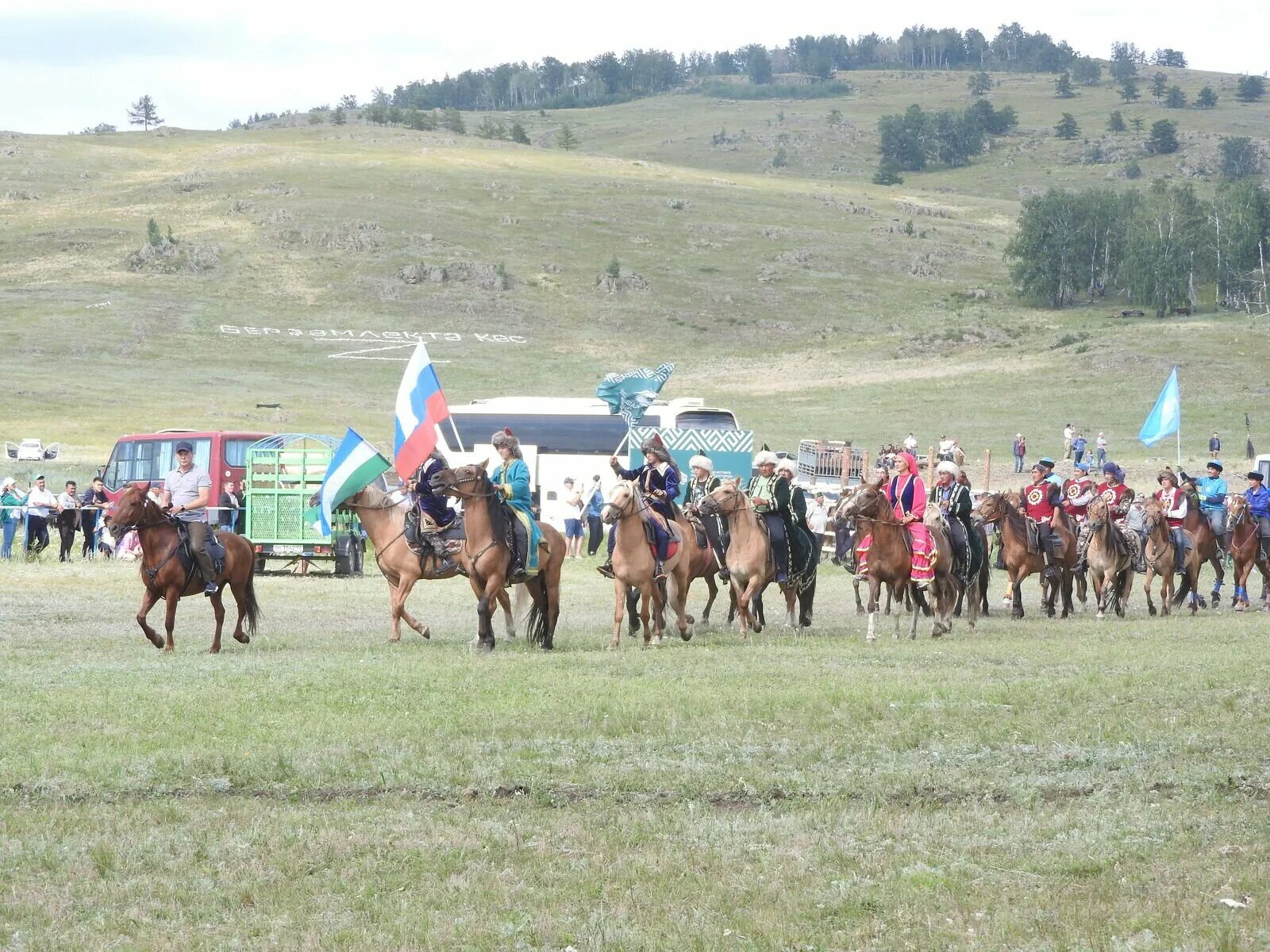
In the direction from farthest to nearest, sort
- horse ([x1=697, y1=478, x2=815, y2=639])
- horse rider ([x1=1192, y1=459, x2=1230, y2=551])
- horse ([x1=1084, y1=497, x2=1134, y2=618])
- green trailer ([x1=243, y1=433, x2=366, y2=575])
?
green trailer ([x1=243, y1=433, x2=366, y2=575]), horse rider ([x1=1192, y1=459, x2=1230, y2=551]), horse ([x1=1084, y1=497, x2=1134, y2=618]), horse ([x1=697, y1=478, x2=815, y2=639])

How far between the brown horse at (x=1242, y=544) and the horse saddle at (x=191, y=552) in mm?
14747

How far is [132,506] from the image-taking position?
1708 cm

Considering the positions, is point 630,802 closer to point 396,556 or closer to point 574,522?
point 396,556

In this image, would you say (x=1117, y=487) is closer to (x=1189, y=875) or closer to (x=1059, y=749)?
(x=1059, y=749)

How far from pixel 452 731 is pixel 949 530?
10613 mm

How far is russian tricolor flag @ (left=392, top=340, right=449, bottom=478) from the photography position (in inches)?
771

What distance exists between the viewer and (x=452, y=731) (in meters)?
11.8

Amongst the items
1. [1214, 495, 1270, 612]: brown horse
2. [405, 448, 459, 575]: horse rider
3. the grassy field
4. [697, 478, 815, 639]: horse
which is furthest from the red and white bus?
[1214, 495, 1270, 612]: brown horse

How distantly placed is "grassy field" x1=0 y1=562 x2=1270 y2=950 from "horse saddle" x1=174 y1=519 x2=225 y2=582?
4.92 ft

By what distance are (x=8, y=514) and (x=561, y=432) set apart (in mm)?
15643

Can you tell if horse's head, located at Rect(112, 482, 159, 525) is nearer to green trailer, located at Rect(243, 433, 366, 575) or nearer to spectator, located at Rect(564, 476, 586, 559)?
green trailer, located at Rect(243, 433, 366, 575)

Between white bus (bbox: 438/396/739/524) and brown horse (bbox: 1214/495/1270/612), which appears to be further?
white bus (bbox: 438/396/739/524)

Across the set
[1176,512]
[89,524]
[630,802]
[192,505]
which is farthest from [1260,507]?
[89,524]

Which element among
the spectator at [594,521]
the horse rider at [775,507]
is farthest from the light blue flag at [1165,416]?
the horse rider at [775,507]
